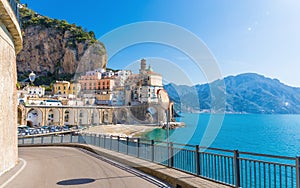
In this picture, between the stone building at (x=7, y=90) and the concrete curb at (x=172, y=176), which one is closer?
the concrete curb at (x=172, y=176)

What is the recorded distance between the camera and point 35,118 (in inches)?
2739

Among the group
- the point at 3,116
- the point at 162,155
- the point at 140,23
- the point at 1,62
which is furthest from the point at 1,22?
the point at 162,155

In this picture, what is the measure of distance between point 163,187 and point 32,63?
136735 millimetres

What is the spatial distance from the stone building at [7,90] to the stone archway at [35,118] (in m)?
A: 62.2

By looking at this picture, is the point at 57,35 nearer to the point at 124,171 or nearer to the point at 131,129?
the point at 131,129

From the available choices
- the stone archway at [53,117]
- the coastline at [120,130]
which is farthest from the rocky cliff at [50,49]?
the coastline at [120,130]

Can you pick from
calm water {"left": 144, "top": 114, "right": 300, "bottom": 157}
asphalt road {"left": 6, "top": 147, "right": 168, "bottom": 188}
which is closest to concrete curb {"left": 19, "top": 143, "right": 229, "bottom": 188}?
asphalt road {"left": 6, "top": 147, "right": 168, "bottom": 188}

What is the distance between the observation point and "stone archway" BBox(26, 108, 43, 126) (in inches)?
2691

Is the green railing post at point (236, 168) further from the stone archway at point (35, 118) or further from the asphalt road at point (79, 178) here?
the stone archway at point (35, 118)

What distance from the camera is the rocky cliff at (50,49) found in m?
128

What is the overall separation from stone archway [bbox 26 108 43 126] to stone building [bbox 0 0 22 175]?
A: 2447 inches

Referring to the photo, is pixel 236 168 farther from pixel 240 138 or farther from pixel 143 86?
pixel 240 138

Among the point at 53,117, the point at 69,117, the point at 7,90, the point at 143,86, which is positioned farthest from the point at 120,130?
the point at 7,90

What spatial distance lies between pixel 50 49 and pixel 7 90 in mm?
133172
